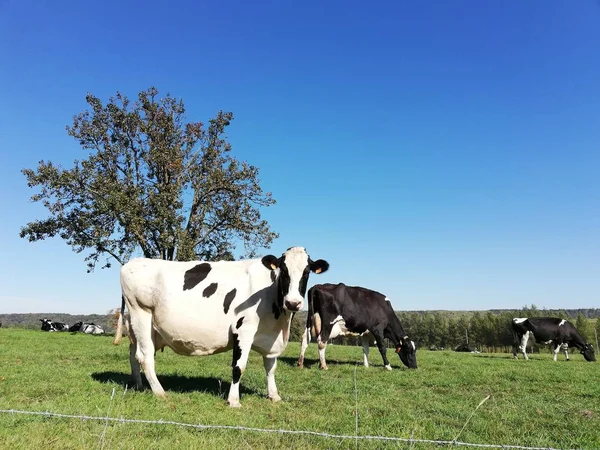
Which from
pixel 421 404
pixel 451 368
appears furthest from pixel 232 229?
pixel 421 404

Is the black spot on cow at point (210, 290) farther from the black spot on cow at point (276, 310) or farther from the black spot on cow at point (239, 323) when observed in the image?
the black spot on cow at point (276, 310)

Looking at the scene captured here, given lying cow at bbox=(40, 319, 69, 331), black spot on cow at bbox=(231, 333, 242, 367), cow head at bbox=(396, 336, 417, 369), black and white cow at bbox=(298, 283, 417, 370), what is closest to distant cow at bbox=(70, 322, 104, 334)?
lying cow at bbox=(40, 319, 69, 331)

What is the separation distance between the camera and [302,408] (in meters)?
7.43

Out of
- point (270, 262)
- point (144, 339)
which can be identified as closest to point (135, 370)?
point (144, 339)

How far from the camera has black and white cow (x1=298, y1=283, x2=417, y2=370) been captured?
585 inches

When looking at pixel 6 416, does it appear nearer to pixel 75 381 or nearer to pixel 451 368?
pixel 75 381

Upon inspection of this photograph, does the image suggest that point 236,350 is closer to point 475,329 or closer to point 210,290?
point 210,290

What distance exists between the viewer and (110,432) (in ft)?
16.9

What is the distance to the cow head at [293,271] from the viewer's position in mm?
7332

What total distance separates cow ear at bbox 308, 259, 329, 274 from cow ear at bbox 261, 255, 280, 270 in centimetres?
63

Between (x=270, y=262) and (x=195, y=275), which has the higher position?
(x=270, y=262)

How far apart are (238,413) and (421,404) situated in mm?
3537

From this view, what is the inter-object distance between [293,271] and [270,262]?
28.2 inches

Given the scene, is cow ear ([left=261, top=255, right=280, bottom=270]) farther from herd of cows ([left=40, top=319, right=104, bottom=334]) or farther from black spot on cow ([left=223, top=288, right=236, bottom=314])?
herd of cows ([left=40, top=319, right=104, bottom=334])
